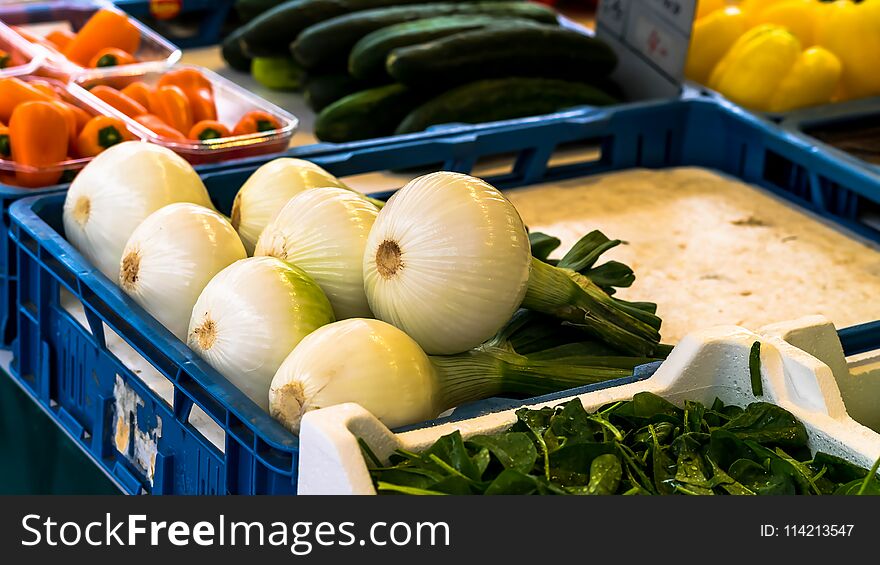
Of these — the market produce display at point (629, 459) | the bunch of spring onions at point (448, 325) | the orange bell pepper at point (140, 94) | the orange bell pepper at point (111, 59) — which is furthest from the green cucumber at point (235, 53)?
the market produce display at point (629, 459)

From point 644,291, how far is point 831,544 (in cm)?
103

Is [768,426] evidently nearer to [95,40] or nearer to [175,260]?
[175,260]

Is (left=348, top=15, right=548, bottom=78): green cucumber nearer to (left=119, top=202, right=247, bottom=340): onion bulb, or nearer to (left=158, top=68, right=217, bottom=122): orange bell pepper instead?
(left=158, top=68, right=217, bottom=122): orange bell pepper

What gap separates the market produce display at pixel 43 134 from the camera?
2039 millimetres

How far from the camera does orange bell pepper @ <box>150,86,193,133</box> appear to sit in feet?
7.66

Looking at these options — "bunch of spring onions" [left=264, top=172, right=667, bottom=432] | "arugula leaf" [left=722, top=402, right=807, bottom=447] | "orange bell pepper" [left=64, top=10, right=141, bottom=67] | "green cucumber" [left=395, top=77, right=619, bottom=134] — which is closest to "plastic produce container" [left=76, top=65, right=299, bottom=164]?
"orange bell pepper" [left=64, top=10, right=141, bottom=67]

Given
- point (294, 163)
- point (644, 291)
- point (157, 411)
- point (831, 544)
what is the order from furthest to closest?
point (644, 291) < point (294, 163) < point (157, 411) < point (831, 544)

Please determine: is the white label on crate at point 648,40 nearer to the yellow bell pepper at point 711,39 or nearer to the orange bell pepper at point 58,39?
the yellow bell pepper at point 711,39

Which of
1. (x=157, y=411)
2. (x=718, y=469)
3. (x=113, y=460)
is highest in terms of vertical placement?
(x=718, y=469)

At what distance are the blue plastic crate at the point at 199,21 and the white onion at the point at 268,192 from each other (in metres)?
1.73

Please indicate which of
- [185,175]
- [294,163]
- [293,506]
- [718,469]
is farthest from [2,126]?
[718,469]

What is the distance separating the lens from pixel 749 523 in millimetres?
1102

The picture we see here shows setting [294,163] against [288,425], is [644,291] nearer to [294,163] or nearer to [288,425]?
[294,163]

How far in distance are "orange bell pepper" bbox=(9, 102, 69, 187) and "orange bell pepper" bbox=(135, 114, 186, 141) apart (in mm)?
180
